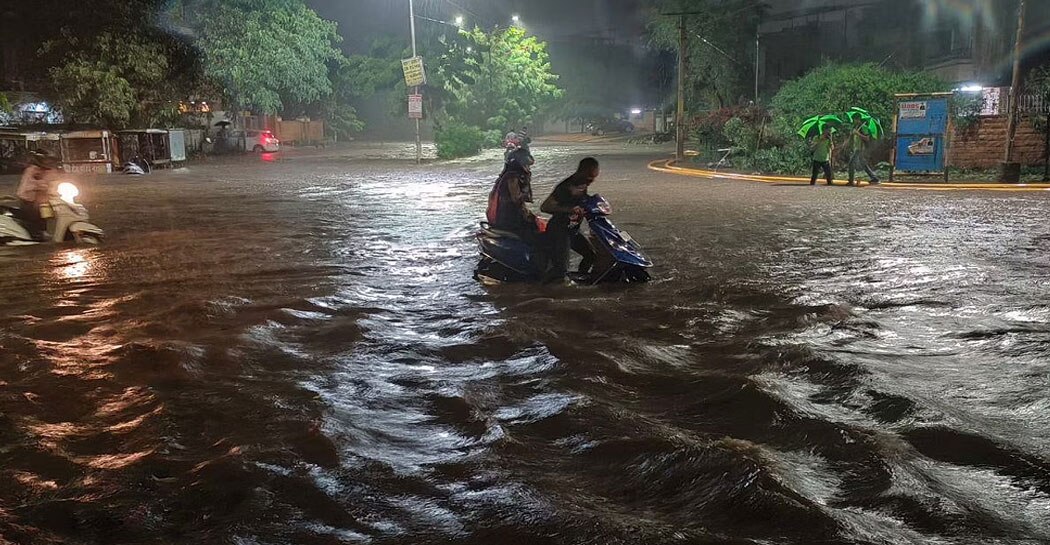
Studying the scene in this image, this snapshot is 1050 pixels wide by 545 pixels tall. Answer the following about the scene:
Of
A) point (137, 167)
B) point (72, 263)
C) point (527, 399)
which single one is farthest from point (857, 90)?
point (137, 167)

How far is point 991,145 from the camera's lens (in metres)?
23.4

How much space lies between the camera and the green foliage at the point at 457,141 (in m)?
38.6

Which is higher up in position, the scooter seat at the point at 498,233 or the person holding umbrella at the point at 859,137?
the person holding umbrella at the point at 859,137

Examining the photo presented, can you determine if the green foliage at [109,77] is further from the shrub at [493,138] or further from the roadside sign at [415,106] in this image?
the shrub at [493,138]

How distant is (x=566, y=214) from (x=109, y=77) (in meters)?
31.1

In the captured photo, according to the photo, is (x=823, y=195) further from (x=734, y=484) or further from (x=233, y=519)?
(x=233, y=519)

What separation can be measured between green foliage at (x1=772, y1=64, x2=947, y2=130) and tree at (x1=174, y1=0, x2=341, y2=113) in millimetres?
27043

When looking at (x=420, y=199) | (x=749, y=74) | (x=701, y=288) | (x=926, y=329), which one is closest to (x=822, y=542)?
(x=926, y=329)

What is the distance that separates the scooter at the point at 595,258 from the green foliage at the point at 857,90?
1843 cm

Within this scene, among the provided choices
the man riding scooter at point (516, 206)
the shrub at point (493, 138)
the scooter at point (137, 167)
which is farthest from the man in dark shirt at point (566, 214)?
the shrub at point (493, 138)

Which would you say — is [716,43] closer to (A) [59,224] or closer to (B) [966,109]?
(B) [966,109]

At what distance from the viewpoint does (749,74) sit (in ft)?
174

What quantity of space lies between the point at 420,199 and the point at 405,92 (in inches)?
1082

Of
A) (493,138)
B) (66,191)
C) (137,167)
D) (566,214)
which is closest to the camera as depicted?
(566,214)
